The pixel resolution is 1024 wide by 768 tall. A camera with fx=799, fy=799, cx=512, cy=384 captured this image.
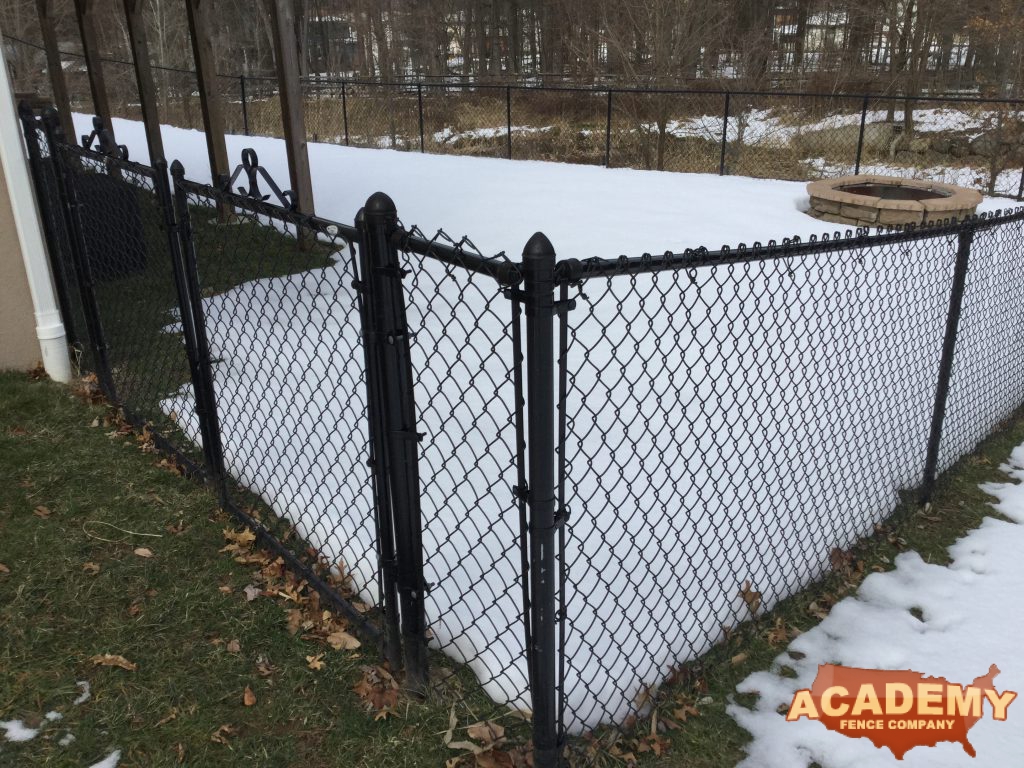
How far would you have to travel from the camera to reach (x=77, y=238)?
3986mm

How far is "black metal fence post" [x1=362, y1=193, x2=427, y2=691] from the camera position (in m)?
1.95

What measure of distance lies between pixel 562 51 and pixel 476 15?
3954 millimetres

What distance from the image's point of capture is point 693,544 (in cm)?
318

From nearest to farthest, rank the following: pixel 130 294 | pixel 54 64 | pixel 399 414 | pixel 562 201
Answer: pixel 399 414
pixel 130 294
pixel 562 201
pixel 54 64

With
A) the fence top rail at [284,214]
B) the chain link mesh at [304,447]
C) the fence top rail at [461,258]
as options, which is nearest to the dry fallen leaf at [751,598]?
the chain link mesh at [304,447]

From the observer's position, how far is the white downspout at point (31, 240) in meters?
4.17

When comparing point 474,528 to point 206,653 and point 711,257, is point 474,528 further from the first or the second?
point 711,257

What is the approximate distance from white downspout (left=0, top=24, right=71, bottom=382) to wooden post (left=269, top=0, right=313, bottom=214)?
2368 millimetres

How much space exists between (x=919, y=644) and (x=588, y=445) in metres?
1.70

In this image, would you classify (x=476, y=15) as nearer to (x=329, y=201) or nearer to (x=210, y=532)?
(x=329, y=201)

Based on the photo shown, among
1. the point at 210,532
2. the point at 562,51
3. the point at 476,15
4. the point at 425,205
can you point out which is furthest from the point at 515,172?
the point at 476,15

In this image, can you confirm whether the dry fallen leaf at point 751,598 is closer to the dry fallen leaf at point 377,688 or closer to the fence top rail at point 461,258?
the dry fallen leaf at point 377,688

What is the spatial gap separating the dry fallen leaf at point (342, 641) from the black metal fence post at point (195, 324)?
993mm

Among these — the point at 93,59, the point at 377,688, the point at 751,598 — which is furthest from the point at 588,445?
the point at 93,59
